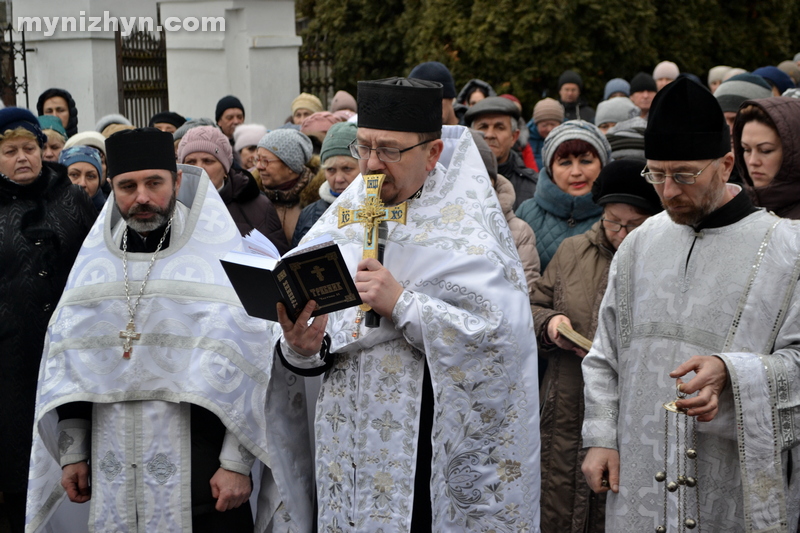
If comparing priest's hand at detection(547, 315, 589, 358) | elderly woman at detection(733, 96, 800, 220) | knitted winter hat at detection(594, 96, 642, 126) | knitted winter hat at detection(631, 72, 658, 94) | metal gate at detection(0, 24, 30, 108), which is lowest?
priest's hand at detection(547, 315, 589, 358)

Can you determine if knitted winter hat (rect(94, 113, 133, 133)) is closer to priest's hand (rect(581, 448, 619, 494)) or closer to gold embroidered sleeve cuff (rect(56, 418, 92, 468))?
gold embroidered sleeve cuff (rect(56, 418, 92, 468))

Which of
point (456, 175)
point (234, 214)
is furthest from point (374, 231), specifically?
point (234, 214)

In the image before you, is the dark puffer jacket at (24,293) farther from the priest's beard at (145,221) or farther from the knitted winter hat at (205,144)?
the priest's beard at (145,221)

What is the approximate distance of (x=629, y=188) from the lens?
14.5ft

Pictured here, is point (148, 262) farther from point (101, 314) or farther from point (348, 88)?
point (348, 88)

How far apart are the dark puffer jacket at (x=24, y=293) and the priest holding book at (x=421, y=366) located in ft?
7.08

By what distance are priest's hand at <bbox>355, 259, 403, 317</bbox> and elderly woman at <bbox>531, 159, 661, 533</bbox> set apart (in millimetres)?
1279

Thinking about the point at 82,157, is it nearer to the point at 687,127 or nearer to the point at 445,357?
the point at 445,357

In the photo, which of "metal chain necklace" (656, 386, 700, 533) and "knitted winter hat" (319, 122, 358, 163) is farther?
"knitted winter hat" (319, 122, 358, 163)

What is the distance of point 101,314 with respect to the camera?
13.6 feet

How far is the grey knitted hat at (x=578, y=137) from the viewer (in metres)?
5.46

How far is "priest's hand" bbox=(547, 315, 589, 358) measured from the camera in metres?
4.33

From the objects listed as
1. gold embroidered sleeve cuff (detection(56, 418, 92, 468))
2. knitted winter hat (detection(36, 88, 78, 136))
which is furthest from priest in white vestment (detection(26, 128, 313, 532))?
knitted winter hat (detection(36, 88, 78, 136))

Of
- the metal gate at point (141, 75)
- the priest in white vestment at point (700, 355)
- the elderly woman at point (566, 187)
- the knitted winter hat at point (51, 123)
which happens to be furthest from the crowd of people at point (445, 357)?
the metal gate at point (141, 75)
